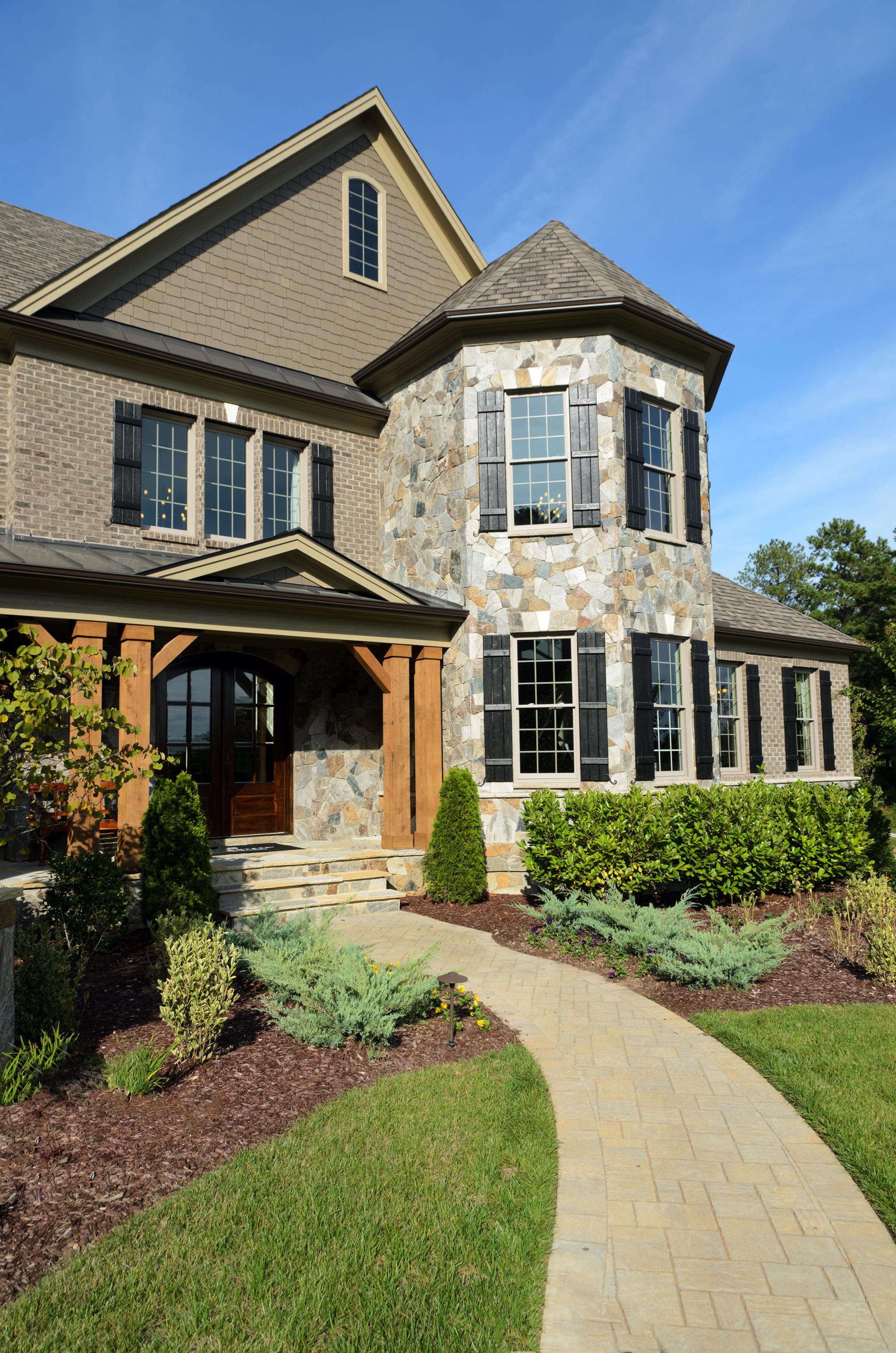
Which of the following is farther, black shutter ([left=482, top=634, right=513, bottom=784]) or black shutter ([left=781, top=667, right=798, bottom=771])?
black shutter ([left=781, top=667, right=798, bottom=771])

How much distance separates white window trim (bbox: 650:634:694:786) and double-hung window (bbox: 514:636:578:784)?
4.61 ft

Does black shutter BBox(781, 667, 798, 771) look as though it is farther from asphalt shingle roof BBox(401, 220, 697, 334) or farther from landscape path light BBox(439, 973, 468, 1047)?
landscape path light BBox(439, 973, 468, 1047)

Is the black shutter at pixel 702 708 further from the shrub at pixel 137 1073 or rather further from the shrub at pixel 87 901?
the shrub at pixel 137 1073

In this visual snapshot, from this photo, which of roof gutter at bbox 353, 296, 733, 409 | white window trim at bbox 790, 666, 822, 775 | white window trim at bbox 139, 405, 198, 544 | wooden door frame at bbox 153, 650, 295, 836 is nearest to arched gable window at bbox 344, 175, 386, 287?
roof gutter at bbox 353, 296, 733, 409

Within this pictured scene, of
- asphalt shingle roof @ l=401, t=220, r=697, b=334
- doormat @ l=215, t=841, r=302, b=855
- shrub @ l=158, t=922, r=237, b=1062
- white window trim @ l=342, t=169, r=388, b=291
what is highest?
white window trim @ l=342, t=169, r=388, b=291

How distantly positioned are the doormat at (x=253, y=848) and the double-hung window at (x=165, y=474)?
170 inches

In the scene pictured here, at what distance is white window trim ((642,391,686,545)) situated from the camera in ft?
40.1

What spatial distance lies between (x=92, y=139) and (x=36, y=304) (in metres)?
2.02

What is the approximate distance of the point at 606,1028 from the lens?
584cm

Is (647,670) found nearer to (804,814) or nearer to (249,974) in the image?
(804,814)

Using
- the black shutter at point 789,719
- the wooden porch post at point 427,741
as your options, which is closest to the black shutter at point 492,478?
the wooden porch post at point 427,741

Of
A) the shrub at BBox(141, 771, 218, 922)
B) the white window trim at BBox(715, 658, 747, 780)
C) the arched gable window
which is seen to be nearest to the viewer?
the shrub at BBox(141, 771, 218, 922)

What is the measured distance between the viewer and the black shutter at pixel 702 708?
39.5 feet

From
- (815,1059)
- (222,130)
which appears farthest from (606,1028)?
(222,130)
